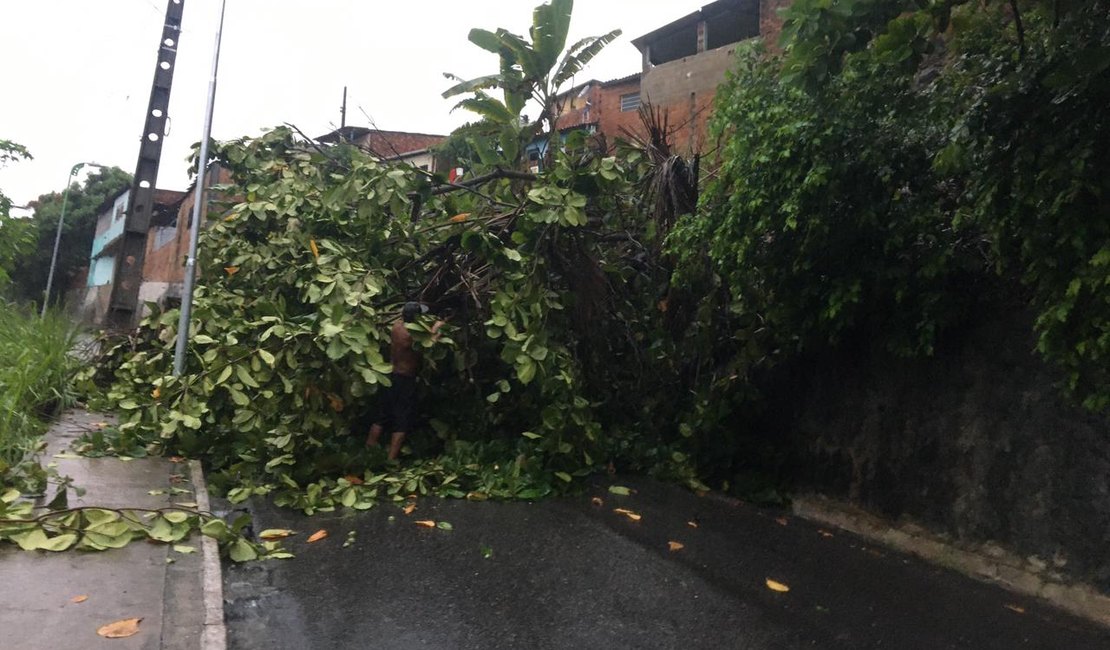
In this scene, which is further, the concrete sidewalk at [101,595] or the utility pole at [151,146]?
the utility pole at [151,146]

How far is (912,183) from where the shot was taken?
5688 mm

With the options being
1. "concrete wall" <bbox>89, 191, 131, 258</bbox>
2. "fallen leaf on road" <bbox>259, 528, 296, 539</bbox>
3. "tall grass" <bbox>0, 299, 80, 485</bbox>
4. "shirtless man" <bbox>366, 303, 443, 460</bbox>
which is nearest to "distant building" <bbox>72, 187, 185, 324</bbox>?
"concrete wall" <bbox>89, 191, 131, 258</bbox>

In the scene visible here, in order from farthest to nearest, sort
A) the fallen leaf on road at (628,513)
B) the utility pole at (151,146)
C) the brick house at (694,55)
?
the brick house at (694,55)
the utility pole at (151,146)
the fallen leaf on road at (628,513)

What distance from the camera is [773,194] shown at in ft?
19.5

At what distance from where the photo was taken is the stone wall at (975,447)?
502 centimetres

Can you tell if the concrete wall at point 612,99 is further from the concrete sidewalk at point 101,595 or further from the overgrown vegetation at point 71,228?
the overgrown vegetation at point 71,228

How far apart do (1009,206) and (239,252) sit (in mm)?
7368

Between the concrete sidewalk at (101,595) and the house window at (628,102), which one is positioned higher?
the house window at (628,102)

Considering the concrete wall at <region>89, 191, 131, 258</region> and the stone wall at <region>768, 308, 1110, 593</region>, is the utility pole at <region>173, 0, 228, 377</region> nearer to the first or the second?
the stone wall at <region>768, 308, 1110, 593</region>

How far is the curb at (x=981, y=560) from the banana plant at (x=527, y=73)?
15.0ft

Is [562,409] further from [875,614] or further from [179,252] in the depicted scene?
[179,252]

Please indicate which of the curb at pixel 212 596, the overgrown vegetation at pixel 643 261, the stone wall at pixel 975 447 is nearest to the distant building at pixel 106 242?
the overgrown vegetation at pixel 643 261

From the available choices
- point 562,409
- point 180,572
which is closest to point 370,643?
point 180,572

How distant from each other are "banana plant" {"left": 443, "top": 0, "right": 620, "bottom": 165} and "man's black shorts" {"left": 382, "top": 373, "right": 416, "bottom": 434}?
269 centimetres
